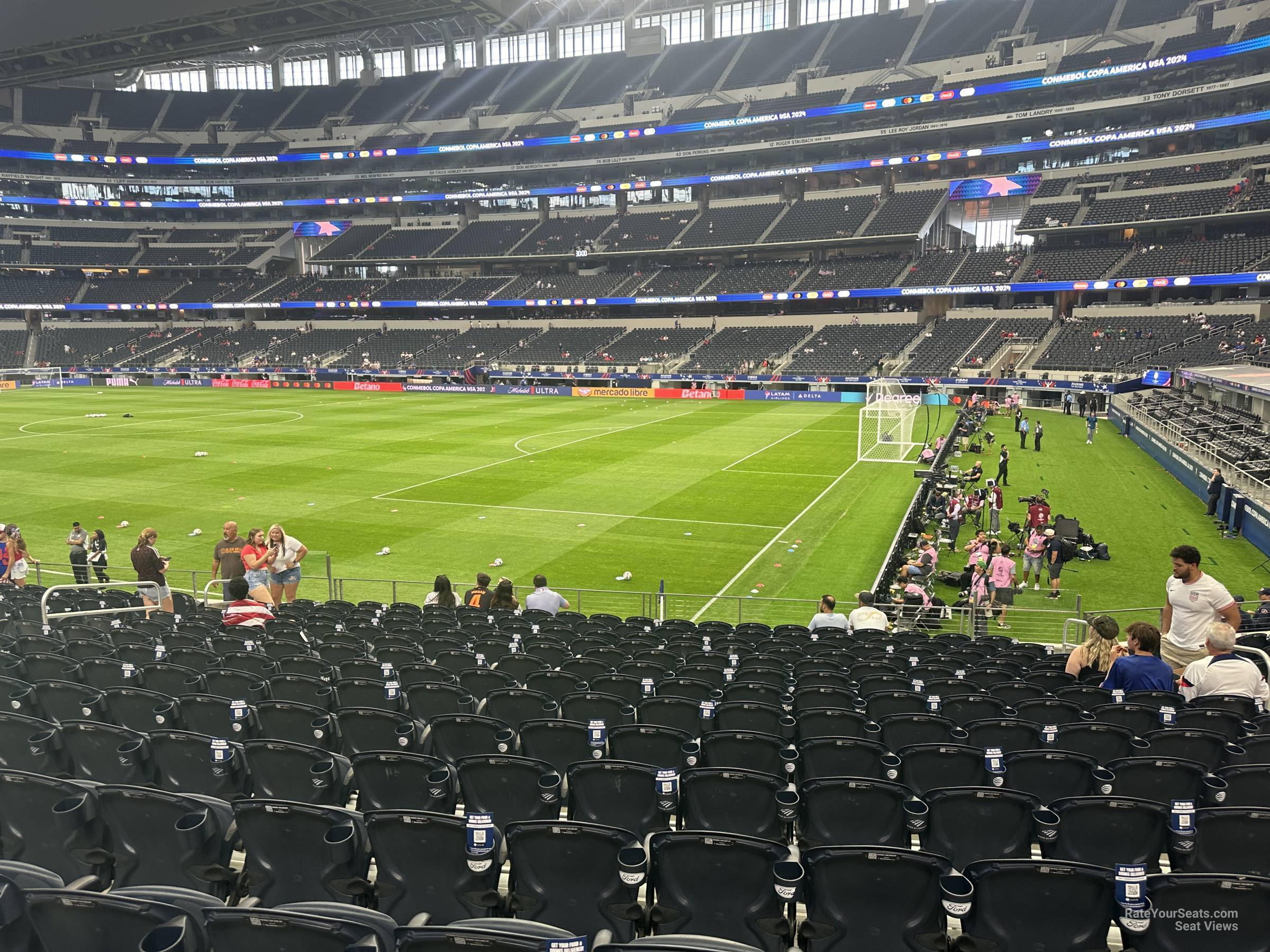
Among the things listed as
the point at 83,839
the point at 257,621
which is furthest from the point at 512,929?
the point at 257,621

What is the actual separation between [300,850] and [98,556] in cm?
1928

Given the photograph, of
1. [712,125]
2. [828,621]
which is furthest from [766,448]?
[712,125]

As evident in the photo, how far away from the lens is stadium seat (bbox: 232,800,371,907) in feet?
14.7

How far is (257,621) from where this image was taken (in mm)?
12289

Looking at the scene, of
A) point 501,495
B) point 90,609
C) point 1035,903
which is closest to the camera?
point 1035,903

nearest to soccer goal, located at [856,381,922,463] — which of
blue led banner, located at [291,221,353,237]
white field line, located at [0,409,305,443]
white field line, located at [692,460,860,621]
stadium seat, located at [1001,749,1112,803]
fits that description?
white field line, located at [692,460,860,621]

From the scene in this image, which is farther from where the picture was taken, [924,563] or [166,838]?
[924,563]

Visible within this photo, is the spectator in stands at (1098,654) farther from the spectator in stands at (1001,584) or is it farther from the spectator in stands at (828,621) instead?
the spectator in stands at (1001,584)

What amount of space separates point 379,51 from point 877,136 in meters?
66.9

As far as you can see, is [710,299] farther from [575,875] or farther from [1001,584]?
[575,875]

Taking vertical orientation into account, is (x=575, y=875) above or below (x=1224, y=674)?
above

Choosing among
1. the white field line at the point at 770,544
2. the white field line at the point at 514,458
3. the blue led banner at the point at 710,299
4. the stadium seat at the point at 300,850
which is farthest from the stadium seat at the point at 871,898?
the blue led banner at the point at 710,299

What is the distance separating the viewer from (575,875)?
4332 millimetres

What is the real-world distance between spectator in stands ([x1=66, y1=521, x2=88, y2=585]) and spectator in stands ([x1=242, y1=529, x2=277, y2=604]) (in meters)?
6.26
